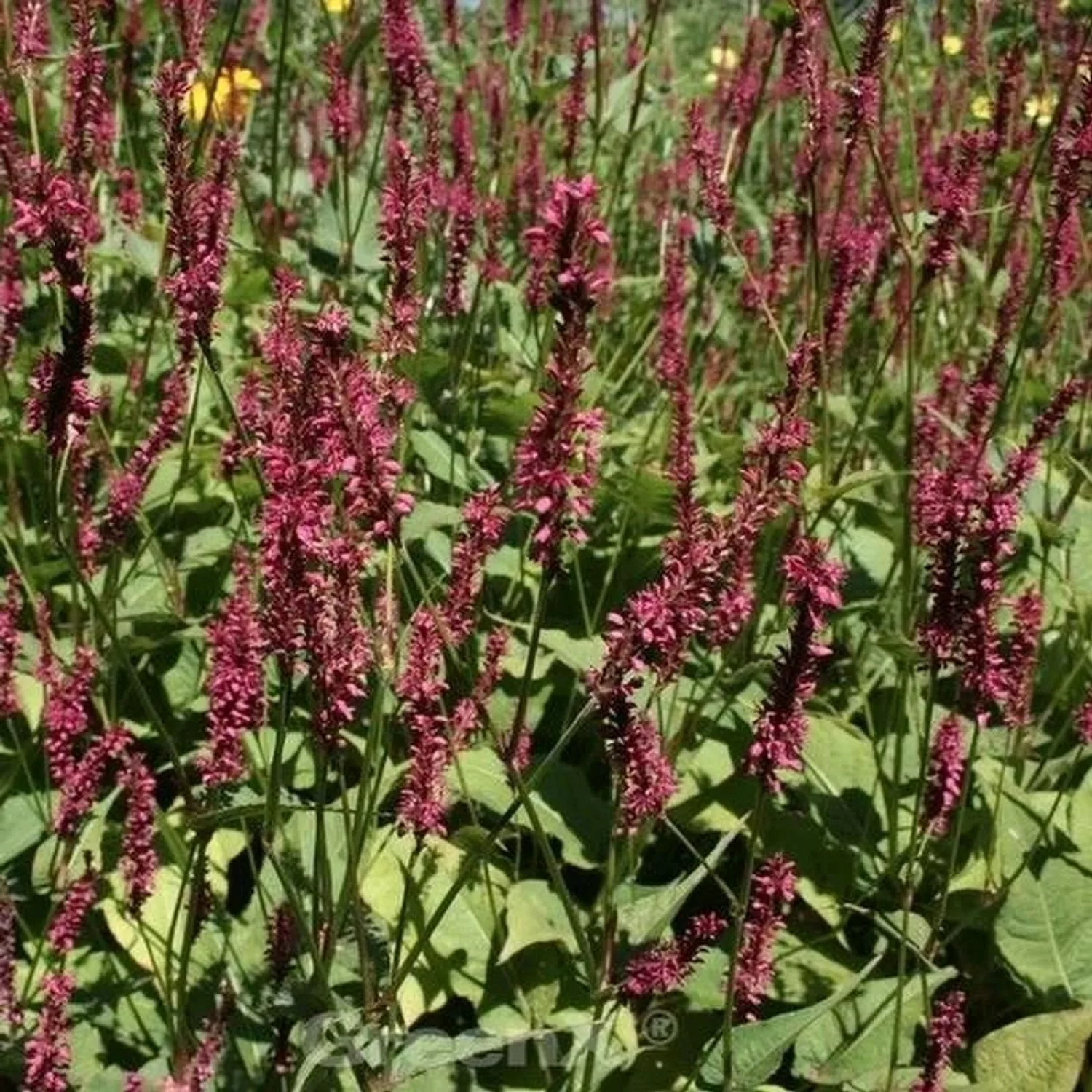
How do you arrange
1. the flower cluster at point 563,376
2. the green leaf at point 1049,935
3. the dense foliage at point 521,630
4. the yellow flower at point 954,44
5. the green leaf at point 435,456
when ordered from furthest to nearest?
the yellow flower at point 954,44, the green leaf at point 435,456, the green leaf at point 1049,935, the dense foliage at point 521,630, the flower cluster at point 563,376

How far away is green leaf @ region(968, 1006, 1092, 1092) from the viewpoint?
185cm

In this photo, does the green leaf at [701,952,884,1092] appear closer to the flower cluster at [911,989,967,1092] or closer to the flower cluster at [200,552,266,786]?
the flower cluster at [911,989,967,1092]

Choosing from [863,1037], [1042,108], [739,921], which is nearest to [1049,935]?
[863,1037]

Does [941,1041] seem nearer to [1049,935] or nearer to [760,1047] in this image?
[760,1047]

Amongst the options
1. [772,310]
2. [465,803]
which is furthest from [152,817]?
[772,310]

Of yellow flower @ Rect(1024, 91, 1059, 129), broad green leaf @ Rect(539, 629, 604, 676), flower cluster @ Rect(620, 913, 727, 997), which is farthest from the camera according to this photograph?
yellow flower @ Rect(1024, 91, 1059, 129)

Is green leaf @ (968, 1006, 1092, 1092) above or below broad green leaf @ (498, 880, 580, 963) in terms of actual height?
below

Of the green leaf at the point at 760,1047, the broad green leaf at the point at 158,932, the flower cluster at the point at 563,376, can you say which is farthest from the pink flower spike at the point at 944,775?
the broad green leaf at the point at 158,932

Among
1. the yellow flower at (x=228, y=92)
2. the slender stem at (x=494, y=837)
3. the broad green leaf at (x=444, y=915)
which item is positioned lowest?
the broad green leaf at (x=444, y=915)

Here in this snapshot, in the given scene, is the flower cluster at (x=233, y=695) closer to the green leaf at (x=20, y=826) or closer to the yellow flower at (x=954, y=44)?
the green leaf at (x=20, y=826)

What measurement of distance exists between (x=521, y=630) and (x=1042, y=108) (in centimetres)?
175

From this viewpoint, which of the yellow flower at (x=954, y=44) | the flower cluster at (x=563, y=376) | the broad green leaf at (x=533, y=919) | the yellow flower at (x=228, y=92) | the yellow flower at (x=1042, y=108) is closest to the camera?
the flower cluster at (x=563, y=376)

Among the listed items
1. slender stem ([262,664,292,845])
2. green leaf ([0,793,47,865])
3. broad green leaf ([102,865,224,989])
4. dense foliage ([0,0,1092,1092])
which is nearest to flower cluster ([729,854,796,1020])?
dense foliage ([0,0,1092,1092])

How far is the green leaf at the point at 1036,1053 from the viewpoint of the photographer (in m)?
1.85
